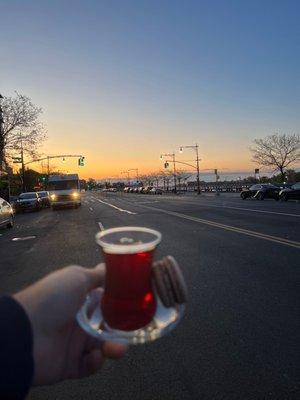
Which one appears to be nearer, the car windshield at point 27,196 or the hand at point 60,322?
the hand at point 60,322

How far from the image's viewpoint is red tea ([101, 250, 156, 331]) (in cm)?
166

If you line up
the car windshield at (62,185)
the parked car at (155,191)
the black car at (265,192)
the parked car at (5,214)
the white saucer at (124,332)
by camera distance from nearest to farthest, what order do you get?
the white saucer at (124,332), the parked car at (5,214), the car windshield at (62,185), the black car at (265,192), the parked car at (155,191)

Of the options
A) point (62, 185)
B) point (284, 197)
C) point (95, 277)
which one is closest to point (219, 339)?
point (95, 277)

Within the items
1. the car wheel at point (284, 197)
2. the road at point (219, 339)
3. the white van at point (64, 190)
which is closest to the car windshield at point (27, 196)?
the white van at point (64, 190)

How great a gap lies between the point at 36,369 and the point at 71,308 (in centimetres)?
23

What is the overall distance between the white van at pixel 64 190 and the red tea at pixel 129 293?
40.4 m

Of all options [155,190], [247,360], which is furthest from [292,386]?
[155,190]

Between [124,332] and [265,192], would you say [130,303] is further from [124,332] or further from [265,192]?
[265,192]

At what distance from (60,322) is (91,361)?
0.85 feet

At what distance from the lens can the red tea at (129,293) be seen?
1.66m

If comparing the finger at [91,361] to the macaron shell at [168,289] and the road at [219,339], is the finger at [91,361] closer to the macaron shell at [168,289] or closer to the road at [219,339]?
the macaron shell at [168,289]

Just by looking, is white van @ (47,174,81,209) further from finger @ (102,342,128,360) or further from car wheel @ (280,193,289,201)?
finger @ (102,342,128,360)

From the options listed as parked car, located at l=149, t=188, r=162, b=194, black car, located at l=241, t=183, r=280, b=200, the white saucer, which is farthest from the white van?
parked car, located at l=149, t=188, r=162, b=194

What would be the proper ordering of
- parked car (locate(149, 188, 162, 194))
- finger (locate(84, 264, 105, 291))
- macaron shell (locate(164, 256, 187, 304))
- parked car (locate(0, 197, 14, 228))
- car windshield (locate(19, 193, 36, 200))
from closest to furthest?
macaron shell (locate(164, 256, 187, 304)), finger (locate(84, 264, 105, 291)), parked car (locate(0, 197, 14, 228)), car windshield (locate(19, 193, 36, 200)), parked car (locate(149, 188, 162, 194))
